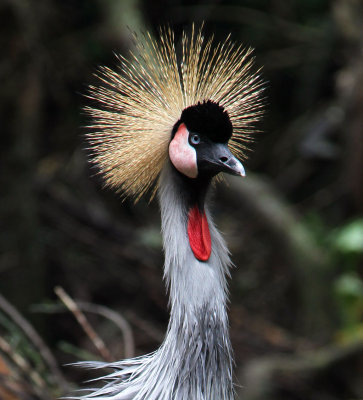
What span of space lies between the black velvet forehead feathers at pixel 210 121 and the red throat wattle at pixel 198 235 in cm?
20

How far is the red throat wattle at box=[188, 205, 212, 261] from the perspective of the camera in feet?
6.04

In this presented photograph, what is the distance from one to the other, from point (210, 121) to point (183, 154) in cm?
11

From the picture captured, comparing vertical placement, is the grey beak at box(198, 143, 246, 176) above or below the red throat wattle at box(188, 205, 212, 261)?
above

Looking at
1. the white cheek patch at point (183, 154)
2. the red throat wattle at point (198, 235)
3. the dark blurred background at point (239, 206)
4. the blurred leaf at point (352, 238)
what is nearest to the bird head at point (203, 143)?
the white cheek patch at point (183, 154)

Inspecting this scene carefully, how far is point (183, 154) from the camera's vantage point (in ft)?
5.99

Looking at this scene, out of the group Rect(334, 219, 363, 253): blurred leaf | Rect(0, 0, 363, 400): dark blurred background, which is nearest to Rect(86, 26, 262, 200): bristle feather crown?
Rect(0, 0, 363, 400): dark blurred background

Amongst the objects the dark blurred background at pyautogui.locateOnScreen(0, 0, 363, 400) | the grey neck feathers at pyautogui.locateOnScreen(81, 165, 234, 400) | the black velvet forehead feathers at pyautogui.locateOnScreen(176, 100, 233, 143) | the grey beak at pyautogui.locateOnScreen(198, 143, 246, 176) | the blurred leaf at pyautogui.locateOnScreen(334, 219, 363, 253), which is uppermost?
the dark blurred background at pyautogui.locateOnScreen(0, 0, 363, 400)

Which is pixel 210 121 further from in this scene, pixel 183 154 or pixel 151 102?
pixel 151 102

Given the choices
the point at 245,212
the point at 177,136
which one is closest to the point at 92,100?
the point at 177,136

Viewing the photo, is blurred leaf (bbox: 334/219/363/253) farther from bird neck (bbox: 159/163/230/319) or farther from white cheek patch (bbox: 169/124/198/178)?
white cheek patch (bbox: 169/124/198/178)

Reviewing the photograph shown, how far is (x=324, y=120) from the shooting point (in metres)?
4.61

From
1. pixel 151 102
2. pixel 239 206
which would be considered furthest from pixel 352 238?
pixel 151 102

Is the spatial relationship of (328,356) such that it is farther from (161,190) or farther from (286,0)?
(286,0)

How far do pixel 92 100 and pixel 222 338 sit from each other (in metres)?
0.75
